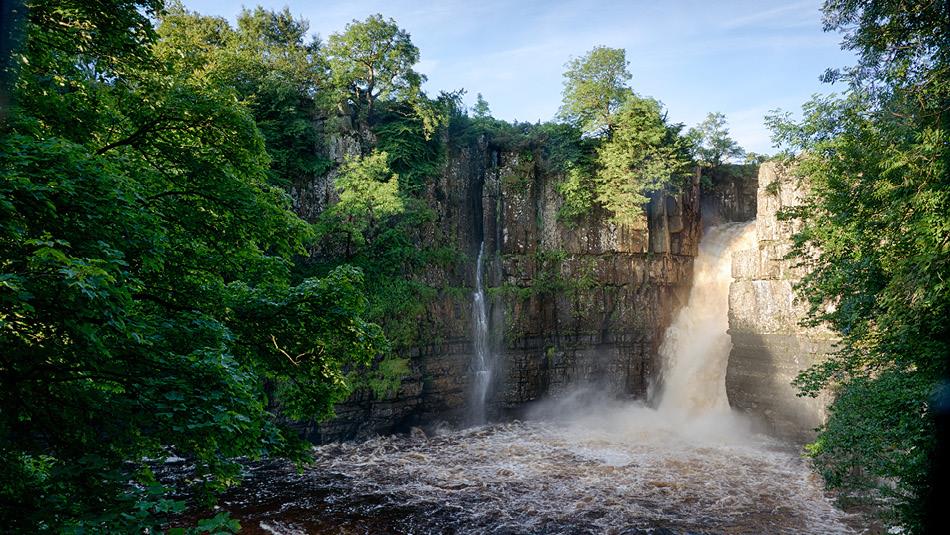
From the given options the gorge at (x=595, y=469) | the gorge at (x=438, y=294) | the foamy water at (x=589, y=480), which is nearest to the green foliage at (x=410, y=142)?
the gorge at (x=438, y=294)

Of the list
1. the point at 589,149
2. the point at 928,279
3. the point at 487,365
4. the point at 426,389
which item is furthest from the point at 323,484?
the point at 589,149

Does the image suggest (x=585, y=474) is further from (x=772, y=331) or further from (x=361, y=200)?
(x=361, y=200)

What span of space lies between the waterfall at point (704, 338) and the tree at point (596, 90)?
1075 cm

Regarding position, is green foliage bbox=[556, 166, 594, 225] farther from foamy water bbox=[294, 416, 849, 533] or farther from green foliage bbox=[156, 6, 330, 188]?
green foliage bbox=[156, 6, 330, 188]

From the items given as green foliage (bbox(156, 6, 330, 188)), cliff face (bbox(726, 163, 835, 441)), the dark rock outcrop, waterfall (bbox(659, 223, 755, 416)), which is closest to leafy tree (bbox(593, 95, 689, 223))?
cliff face (bbox(726, 163, 835, 441))

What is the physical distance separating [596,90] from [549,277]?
39.3 ft

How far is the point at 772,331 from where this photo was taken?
1065 inches

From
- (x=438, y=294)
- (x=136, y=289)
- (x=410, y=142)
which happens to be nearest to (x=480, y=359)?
(x=438, y=294)

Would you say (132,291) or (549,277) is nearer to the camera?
(132,291)

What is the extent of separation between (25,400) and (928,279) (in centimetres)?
1243

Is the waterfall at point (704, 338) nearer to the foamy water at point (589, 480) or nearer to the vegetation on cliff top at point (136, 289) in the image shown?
the foamy water at point (589, 480)

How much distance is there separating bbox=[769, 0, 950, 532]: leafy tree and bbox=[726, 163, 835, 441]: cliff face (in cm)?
1215

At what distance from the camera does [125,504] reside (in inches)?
179

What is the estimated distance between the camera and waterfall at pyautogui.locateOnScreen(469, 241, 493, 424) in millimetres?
29703
